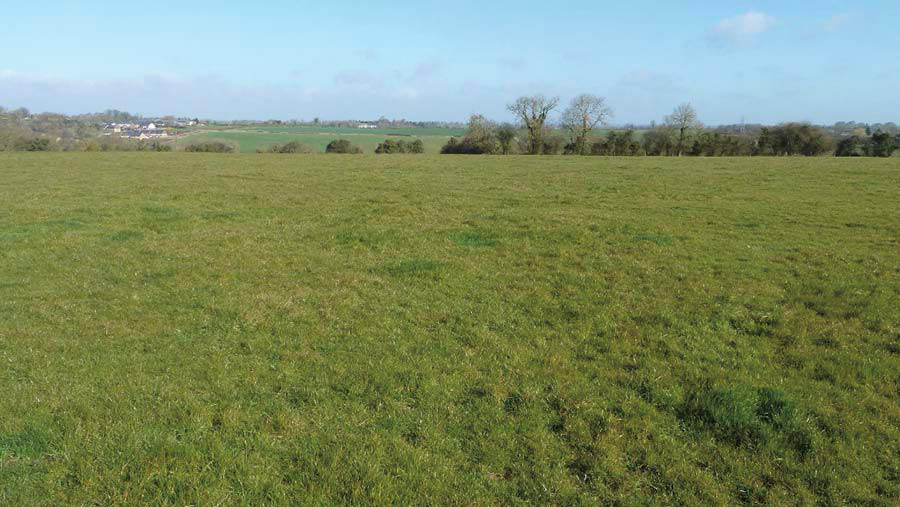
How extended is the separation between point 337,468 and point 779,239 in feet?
49.8

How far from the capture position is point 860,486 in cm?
517

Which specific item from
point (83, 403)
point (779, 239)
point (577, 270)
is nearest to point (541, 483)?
point (83, 403)

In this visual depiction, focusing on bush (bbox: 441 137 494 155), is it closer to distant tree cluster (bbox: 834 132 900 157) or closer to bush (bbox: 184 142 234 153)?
bush (bbox: 184 142 234 153)

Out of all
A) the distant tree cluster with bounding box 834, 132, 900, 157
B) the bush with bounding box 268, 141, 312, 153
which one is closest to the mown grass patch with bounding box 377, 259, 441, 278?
the bush with bounding box 268, 141, 312, 153

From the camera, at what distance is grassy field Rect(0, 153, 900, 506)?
526 centimetres

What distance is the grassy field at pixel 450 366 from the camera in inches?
207

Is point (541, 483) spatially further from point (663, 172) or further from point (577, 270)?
point (663, 172)

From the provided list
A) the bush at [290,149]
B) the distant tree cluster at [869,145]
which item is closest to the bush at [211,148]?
the bush at [290,149]

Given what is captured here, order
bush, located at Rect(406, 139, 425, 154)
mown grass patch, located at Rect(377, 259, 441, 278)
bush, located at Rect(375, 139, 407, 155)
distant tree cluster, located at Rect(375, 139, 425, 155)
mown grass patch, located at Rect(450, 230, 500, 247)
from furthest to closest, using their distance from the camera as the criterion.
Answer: bush, located at Rect(406, 139, 425, 154), distant tree cluster, located at Rect(375, 139, 425, 155), bush, located at Rect(375, 139, 407, 155), mown grass patch, located at Rect(450, 230, 500, 247), mown grass patch, located at Rect(377, 259, 441, 278)

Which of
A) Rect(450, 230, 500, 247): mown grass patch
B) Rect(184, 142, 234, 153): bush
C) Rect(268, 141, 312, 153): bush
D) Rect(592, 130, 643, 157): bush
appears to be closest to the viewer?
Rect(450, 230, 500, 247): mown grass patch

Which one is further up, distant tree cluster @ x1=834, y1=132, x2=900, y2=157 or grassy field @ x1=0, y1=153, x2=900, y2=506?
distant tree cluster @ x1=834, y1=132, x2=900, y2=157

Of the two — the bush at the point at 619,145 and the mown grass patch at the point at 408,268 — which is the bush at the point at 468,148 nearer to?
the bush at the point at 619,145

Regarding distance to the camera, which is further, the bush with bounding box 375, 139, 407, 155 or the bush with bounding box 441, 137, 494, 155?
the bush with bounding box 441, 137, 494, 155

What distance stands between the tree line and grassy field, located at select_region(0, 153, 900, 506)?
64.0m
